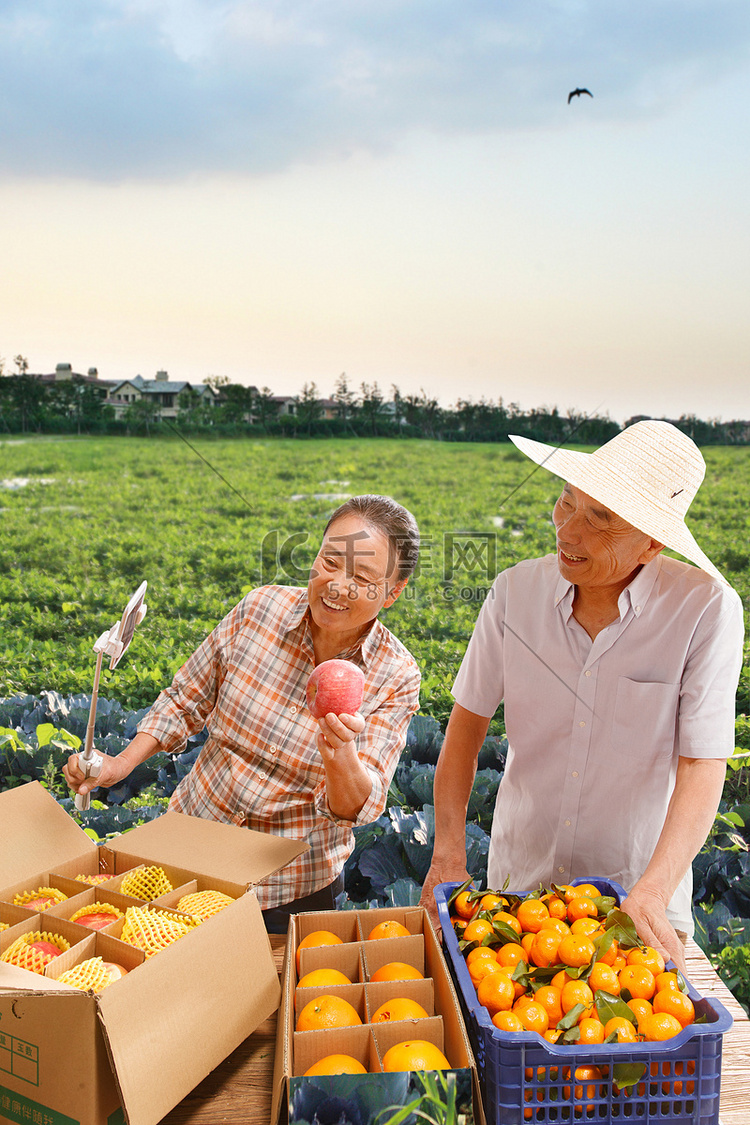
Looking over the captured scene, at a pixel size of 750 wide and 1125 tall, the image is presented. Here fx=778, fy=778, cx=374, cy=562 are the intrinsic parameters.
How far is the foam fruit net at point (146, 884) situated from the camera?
3.80ft

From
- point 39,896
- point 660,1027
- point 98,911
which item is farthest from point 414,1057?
point 39,896

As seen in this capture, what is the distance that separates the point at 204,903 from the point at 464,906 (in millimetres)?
376

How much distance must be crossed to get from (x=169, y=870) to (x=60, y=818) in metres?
0.21

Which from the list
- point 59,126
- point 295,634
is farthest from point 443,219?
point 295,634

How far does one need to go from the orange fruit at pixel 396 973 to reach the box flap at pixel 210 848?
0.73ft

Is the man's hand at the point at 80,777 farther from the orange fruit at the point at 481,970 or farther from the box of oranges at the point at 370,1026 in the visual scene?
the orange fruit at the point at 481,970

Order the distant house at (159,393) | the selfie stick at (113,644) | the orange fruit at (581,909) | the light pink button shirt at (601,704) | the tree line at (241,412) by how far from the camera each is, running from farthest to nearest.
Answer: the distant house at (159,393), the tree line at (241,412), the light pink button shirt at (601,704), the selfie stick at (113,644), the orange fruit at (581,909)

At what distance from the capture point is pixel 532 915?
109 centimetres

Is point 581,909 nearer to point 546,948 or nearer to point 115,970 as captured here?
point 546,948

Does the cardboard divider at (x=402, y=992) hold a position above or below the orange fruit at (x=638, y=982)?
below

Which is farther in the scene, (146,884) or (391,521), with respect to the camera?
(391,521)

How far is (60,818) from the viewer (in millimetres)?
1267

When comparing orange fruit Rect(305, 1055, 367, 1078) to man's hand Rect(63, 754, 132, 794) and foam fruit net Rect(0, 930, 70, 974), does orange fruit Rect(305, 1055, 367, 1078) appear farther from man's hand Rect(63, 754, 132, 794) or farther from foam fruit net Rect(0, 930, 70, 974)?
man's hand Rect(63, 754, 132, 794)

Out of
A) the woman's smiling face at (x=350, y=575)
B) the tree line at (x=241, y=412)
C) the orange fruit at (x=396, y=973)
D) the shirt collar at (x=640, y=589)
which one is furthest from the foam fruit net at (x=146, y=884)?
the tree line at (x=241, y=412)
